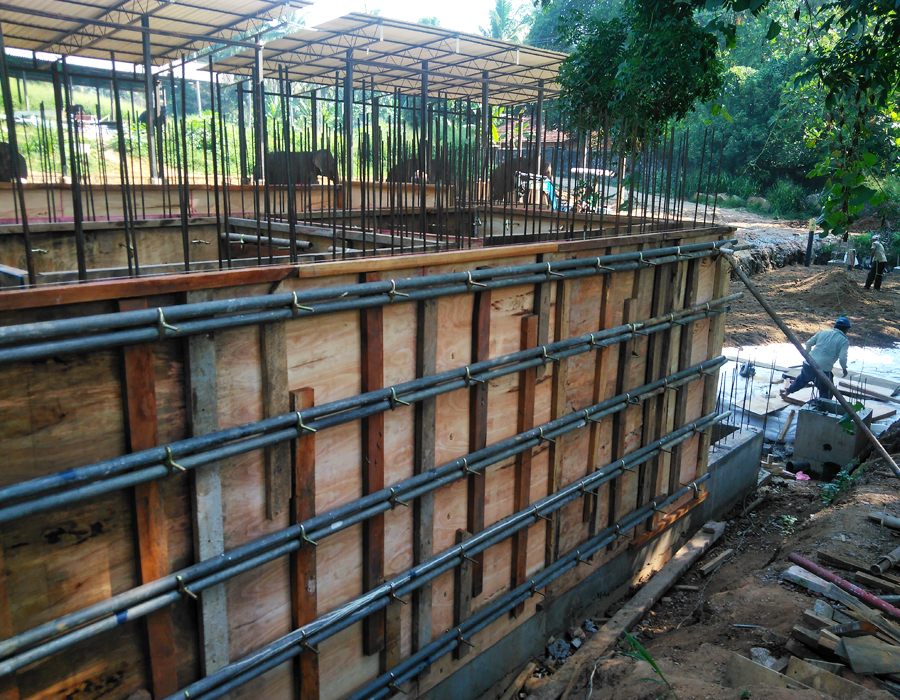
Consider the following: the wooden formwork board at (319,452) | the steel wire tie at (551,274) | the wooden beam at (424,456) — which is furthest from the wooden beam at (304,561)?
the steel wire tie at (551,274)

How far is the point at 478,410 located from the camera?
4301mm

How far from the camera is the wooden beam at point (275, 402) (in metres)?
3.11

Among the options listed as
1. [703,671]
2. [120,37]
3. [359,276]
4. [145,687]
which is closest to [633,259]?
[359,276]

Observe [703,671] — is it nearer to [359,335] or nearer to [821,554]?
[821,554]

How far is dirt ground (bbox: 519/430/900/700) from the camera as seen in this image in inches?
182

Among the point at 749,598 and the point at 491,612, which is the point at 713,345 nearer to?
the point at 749,598

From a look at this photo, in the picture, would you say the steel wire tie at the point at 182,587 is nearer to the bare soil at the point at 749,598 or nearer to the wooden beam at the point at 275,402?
the wooden beam at the point at 275,402

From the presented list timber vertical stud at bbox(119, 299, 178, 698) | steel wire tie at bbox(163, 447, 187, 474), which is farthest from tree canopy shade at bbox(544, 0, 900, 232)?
steel wire tie at bbox(163, 447, 187, 474)

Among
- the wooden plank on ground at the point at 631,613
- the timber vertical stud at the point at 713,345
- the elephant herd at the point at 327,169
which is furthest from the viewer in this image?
the timber vertical stud at the point at 713,345

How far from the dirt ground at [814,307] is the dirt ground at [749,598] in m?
8.00

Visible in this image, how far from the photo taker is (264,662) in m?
3.19

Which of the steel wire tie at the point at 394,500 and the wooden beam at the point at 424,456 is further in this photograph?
the wooden beam at the point at 424,456

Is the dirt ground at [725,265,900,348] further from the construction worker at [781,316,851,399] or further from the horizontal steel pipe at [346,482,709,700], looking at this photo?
the horizontal steel pipe at [346,482,709,700]

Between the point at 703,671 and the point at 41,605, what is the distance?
14.3ft
